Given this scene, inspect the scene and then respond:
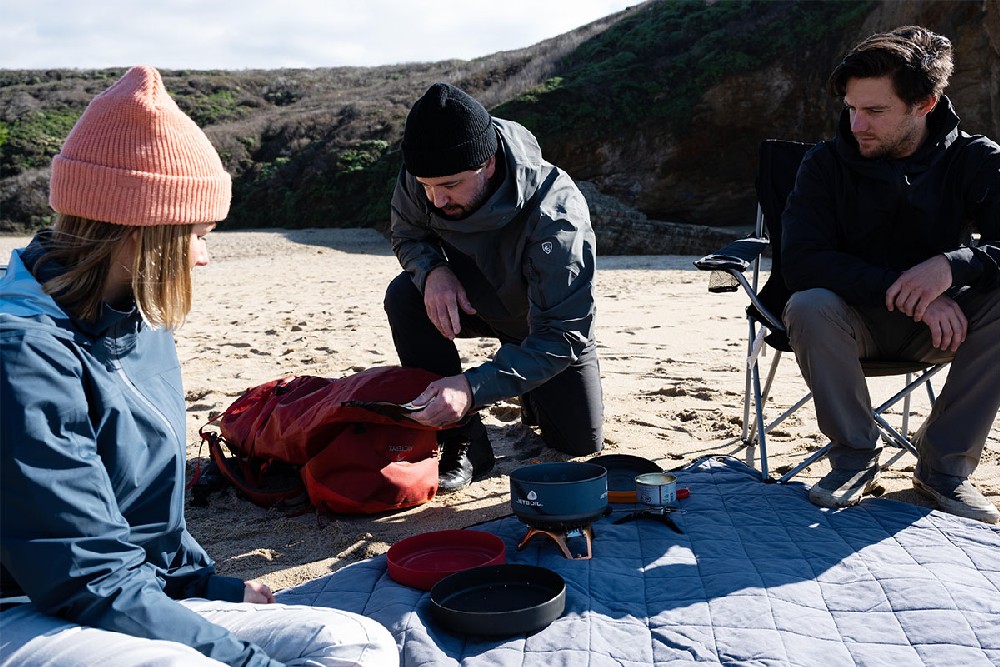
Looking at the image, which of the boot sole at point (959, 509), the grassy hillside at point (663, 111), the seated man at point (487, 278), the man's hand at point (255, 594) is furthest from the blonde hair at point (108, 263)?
the grassy hillside at point (663, 111)

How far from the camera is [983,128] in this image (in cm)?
1269

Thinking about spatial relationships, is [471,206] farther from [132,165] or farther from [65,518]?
[65,518]

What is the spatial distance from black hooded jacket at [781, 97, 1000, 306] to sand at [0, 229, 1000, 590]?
2.45 feet

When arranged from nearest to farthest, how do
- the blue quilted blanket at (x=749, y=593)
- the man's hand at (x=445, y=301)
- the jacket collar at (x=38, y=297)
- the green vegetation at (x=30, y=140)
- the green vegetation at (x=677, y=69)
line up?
the jacket collar at (x=38, y=297)
the blue quilted blanket at (x=749, y=593)
the man's hand at (x=445, y=301)
the green vegetation at (x=677, y=69)
the green vegetation at (x=30, y=140)

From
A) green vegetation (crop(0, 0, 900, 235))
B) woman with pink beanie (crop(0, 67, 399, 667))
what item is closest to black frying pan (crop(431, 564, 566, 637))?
woman with pink beanie (crop(0, 67, 399, 667))

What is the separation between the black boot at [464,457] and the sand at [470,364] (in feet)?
0.21

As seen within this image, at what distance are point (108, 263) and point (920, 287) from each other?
255 cm

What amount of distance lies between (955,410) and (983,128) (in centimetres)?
1123

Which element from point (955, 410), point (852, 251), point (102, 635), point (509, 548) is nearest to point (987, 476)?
point (955, 410)

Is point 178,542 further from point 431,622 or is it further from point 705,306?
point 705,306

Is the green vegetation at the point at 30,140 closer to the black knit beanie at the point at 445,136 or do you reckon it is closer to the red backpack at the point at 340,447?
the red backpack at the point at 340,447

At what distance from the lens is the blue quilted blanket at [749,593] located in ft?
7.29

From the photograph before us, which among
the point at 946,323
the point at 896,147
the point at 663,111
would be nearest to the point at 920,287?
the point at 946,323

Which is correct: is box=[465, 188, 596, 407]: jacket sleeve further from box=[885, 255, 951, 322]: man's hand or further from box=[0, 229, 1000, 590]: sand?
box=[885, 255, 951, 322]: man's hand
